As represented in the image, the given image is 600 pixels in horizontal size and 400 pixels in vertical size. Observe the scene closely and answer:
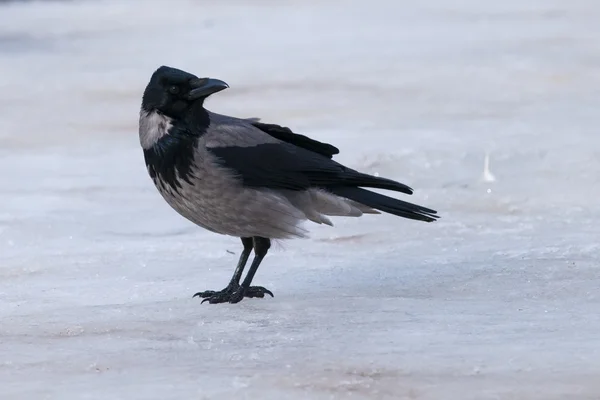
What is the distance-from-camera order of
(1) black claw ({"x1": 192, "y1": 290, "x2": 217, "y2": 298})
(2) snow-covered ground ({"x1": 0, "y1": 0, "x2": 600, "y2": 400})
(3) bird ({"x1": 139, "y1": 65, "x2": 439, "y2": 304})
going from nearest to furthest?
1. (2) snow-covered ground ({"x1": 0, "y1": 0, "x2": 600, "y2": 400})
2. (3) bird ({"x1": 139, "y1": 65, "x2": 439, "y2": 304})
3. (1) black claw ({"x1": 192, "y1": 290, "x2": 217, "y2": 298})

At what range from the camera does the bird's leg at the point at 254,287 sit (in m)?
5.98

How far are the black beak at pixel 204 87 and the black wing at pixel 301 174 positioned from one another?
0.25 metres

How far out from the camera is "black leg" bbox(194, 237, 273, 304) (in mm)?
5949

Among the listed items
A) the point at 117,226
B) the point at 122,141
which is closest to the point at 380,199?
the point at 117,226

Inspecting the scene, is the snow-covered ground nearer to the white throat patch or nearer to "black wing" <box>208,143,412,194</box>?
"black wing" <box>208,143,412,194</box>

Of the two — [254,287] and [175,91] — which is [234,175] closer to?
[175,91]

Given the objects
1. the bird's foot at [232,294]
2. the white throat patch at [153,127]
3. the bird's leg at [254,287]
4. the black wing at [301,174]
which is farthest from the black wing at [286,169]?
the bird's foot at [232,294]

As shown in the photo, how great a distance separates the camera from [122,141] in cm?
1053

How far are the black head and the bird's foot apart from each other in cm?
84

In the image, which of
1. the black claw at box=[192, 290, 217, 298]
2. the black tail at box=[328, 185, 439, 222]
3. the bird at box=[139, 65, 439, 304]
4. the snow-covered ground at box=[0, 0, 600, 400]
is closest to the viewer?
the snow-covered ground at box=[0, 0, 600, 400]

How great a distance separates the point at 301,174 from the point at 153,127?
0.72 metres

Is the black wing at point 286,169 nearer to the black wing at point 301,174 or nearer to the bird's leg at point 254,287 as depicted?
the black wing at point 301,174

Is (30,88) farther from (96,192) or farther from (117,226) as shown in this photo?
(117,226)

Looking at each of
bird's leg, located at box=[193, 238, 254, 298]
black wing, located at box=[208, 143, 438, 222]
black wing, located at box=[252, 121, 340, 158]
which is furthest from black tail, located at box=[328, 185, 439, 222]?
bird's leg, located at box=[193, 238, 254, 298]
